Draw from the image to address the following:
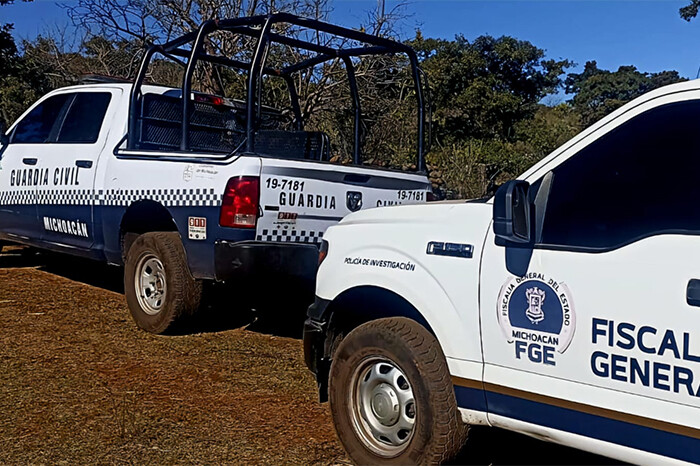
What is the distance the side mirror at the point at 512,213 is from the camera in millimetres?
3193

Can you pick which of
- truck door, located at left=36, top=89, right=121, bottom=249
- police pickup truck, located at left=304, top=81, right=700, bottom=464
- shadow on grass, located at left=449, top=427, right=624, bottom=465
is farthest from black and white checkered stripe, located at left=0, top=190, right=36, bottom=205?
shadow on grass, located at left=449, top=427, right=624, bottom=465

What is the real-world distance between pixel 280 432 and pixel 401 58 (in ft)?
34.3

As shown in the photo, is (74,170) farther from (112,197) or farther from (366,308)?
(366,308)

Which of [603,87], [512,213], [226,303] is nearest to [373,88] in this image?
[226,303]

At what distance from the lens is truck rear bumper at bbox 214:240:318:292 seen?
5.53m

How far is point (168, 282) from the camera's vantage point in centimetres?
617

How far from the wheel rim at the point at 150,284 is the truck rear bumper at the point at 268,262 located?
39.7 inches

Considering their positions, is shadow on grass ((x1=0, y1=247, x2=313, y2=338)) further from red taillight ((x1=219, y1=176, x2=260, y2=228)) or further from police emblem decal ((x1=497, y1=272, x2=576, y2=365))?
police emblem decal ((x1=497, y1=272, x2=576, y2=365))

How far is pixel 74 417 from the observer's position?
455 centimetres

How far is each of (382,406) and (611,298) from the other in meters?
1.31

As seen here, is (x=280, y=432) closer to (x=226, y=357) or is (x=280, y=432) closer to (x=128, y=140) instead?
(x=226, y=357)

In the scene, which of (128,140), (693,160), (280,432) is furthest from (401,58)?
(693,160)

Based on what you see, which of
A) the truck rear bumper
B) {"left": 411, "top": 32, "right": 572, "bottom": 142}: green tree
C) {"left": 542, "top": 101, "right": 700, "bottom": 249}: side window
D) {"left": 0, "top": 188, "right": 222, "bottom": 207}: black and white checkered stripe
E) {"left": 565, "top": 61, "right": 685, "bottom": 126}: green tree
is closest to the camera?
{"left": 542, "top": 101, "right": 700, "bottom": 249}: side window

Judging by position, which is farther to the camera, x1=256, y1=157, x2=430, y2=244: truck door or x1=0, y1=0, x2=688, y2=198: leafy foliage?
x1=0, y1=0, x2=688, y2=198: leafy foliage
